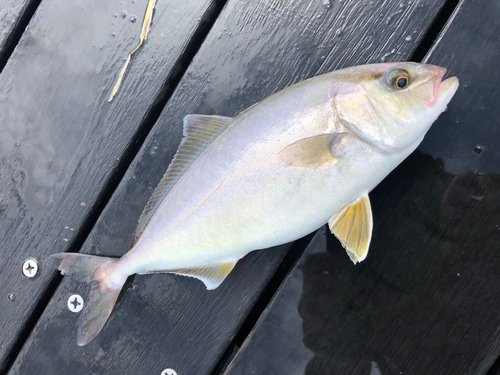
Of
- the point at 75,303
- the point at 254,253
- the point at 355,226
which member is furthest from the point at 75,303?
the point at 355,226

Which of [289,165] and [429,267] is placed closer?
[289,165]

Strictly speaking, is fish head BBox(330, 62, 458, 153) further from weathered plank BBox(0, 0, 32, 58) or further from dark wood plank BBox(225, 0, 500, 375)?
weathered plank BBox(0, 0, 32, 58)

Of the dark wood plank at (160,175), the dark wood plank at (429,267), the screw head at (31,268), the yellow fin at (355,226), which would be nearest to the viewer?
the yellow fin at (355,226)

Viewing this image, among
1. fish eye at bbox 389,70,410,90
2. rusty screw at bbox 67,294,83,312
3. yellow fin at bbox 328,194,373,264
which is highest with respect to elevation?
fish eye at bbox 389,70,410,90

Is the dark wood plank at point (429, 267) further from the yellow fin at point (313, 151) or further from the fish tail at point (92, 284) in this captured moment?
the fish tail at point (92, 284)

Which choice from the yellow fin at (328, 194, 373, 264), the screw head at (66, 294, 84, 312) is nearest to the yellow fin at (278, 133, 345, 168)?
the yellow fin at (328, 194, 373, 264)

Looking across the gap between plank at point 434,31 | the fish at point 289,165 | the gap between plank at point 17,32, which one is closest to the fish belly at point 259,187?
the fish at point 289,165

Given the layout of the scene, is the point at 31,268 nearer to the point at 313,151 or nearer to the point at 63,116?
the point at 63,116

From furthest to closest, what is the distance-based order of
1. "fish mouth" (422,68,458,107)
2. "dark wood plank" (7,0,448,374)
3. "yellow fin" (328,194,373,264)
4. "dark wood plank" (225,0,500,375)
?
"dark wood plank" (7,0,448,374) < "dark wood plank" (225,0,500,375) < "yellow fin" (328,194,373,264) < "fish mouth" (422,68,458,107)
